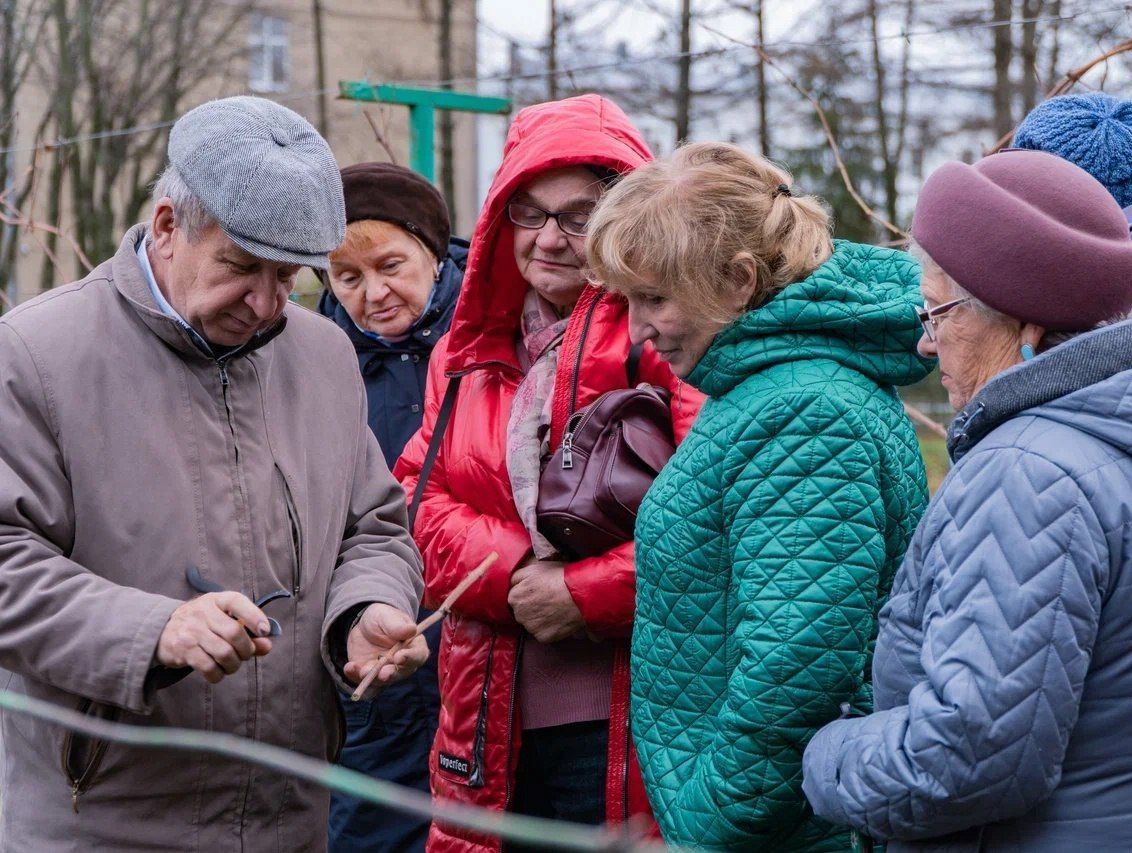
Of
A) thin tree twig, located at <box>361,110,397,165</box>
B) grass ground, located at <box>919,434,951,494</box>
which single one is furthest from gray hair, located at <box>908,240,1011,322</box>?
grass ground, located at <box>919,434,951,494</box>

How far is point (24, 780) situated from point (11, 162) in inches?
355

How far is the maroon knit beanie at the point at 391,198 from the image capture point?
11.5 ft

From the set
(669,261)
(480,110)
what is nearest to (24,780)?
(669,261)

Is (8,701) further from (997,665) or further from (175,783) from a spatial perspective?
(997,665)

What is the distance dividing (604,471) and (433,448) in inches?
20.5

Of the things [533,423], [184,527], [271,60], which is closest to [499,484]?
[533,423]

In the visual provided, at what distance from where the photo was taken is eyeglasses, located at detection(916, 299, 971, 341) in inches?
71.3

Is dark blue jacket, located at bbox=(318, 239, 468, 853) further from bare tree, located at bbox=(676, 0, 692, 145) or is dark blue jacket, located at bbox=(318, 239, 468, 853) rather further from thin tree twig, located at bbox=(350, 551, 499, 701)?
bare tree, located at bbox=(676, 0, 692, 145)

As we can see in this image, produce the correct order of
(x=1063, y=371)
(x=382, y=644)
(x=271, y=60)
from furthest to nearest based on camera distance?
(x=271, y=60)
(x=382, y=644)
(x=1063, y=371)

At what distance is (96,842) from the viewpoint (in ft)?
7.11

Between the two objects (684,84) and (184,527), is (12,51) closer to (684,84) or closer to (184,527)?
(684,84)

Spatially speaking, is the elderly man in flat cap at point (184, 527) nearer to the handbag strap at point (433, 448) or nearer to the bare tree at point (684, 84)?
the handbag strap at point (433, 448)

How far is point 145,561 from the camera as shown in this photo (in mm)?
2176

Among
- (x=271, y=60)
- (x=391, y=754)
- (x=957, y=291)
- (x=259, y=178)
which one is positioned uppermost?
(x=271, y=60)
